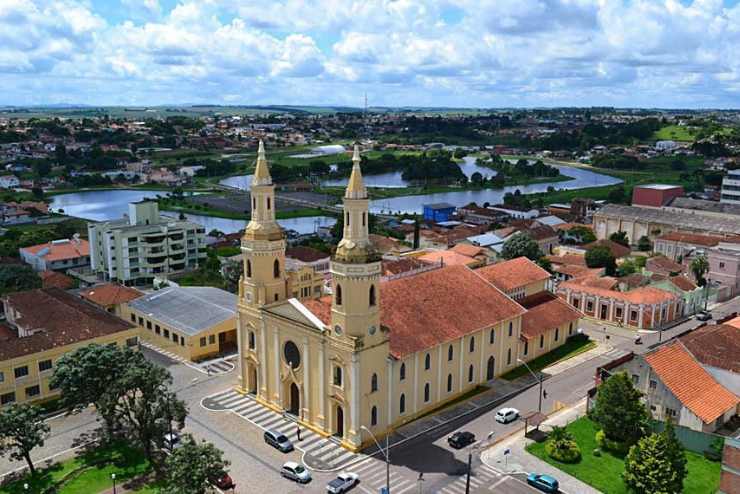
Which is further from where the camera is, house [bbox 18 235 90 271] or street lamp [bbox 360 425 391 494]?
house [bbox 18 235 90 271]

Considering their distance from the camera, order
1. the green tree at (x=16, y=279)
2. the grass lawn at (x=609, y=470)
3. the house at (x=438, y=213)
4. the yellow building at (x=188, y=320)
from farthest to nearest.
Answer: the house at (x=438, y=213) < the green tree at (x=16, y=279) < the yellow building at (x=188, y=320) < the grass lawn at (x=609, y=470)

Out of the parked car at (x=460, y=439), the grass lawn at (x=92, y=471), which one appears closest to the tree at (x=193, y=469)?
the grass lawn at (x=92, y=471)

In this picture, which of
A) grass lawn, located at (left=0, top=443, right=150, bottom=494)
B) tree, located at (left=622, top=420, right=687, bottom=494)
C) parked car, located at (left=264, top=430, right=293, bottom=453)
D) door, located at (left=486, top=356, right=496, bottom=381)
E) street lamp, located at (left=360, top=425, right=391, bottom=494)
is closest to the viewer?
tree, located at (left=622, top=420, right=687, bottom=494)

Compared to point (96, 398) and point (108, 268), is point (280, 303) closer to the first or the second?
point (96, 398)

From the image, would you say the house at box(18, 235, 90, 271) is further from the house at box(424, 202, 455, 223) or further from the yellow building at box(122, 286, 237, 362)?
the house at box(424, 202, 455, 223)

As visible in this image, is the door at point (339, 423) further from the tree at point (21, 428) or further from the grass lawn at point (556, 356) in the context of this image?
the tree at point (21, 428)

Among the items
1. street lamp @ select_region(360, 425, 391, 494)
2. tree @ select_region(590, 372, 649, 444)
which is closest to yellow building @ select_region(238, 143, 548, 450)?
street lamp @ select_region(360, 425, 391, 494)

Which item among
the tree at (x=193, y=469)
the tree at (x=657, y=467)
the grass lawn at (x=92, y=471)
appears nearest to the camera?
the tree at (x=193, y=469)
